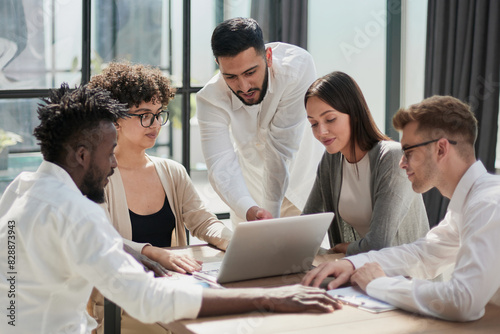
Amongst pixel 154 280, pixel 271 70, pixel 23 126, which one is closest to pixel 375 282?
pixel 154 280

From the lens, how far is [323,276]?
192 cm

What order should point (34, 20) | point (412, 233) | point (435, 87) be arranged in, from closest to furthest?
point (412, 233), point (34, 20), point (435, 87)

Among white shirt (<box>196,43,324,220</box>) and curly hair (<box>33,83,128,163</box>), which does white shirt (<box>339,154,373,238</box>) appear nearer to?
white shirt (<box>196,43,324,220</box>)

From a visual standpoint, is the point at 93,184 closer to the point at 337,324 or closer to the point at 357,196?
the point at 337,324

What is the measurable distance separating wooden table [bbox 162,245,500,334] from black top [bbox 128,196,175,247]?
916 mm

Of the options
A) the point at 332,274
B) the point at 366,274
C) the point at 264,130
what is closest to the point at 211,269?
the point at 332,274

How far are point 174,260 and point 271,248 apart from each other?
1.29 feet

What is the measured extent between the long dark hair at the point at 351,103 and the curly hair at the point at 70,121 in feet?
3.20

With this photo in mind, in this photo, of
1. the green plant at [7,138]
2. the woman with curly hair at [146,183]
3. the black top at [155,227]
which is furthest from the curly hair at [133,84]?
the green plant at [7,138]

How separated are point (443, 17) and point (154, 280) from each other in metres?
3.27

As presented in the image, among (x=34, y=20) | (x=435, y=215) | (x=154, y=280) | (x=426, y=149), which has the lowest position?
(x=435, y=215)

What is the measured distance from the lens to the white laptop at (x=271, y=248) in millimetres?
1953

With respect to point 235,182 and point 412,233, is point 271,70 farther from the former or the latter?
point 412,233

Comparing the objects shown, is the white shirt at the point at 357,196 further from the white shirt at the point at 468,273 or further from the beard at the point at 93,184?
the beard at the point at 93,184
